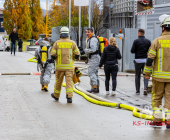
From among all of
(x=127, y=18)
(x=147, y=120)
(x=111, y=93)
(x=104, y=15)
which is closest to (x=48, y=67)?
(x=111, y=93)

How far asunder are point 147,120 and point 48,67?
15.8 ft

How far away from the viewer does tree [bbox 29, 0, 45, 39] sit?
184 feet

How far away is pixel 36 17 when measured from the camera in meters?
56.5

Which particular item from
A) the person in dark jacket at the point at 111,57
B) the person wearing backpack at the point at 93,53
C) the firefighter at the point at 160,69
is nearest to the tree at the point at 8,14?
the person wearing backpack at the point at 93,53

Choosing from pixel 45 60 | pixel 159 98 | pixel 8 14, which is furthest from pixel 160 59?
pixel 8 14

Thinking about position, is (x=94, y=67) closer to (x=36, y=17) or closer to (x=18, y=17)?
(x=18, y=17)

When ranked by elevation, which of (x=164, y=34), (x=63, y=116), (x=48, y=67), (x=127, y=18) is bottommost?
(x=63, y=116)

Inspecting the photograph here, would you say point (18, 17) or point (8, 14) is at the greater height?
point (8, 14)

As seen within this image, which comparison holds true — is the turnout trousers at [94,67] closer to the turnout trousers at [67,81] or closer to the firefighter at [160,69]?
the turnout trousers at [67,81]

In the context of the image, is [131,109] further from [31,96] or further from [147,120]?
[31,96]

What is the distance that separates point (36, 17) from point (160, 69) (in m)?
51.6

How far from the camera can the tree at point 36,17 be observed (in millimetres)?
56031

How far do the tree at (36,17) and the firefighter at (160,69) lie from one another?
5129cm

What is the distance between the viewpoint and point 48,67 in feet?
36.3
